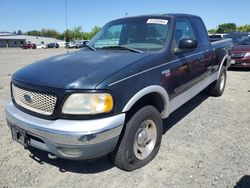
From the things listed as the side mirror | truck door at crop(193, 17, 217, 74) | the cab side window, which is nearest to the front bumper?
the side mirror

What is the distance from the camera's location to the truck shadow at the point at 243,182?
284 centimetres

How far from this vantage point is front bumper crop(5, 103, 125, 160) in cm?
246

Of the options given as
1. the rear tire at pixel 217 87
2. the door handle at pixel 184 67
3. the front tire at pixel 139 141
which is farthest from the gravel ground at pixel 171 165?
the rear tire at pixel 217 87

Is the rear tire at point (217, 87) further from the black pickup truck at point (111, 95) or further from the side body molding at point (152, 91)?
the side body molding at point (152, 91)

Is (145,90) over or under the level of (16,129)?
over

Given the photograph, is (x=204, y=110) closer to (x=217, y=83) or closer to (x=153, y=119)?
(x=217, y=83)

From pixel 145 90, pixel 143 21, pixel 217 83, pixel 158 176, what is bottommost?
pixel 158 176

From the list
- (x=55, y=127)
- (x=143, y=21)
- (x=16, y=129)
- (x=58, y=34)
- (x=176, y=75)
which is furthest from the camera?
A: (x=58, y=34)

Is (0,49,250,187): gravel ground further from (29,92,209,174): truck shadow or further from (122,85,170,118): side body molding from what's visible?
(122,85,170,118): side body molding

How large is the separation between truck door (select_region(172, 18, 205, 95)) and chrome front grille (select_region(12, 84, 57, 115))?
1906mm

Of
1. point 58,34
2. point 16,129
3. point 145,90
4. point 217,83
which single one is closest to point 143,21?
point 145,90

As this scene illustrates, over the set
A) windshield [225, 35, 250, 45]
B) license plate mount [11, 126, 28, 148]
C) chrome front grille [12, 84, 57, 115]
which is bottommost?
license plate mount [11, 126, 28, 148]

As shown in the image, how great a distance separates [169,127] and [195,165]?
1.30 metres

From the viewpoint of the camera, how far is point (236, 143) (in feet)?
12.7
